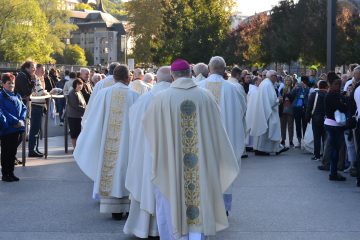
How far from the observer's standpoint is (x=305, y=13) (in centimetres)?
4847

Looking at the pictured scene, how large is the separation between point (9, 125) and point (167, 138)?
19.9 feet

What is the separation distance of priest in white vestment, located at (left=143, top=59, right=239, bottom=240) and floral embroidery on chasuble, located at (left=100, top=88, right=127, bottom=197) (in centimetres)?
219

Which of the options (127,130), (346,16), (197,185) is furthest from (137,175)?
(346,16)

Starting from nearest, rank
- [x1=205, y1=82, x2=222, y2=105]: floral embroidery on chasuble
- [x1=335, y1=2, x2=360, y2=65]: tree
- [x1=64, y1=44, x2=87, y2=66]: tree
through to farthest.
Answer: [x1=205, y1=82, x2=222, y2=105]: floral embroidery on chasuble
[x1=335, y1=2, x2=360, y2=65]: tree
[x1=64, y1=44, x2=87, y2=66]: tree

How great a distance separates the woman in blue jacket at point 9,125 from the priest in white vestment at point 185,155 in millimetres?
5900

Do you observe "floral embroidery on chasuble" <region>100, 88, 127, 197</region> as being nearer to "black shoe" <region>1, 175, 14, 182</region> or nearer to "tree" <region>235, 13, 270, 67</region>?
"black shoe" <region>1, 175, 14, 182</region>

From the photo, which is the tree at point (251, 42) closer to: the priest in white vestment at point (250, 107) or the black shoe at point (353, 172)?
the priest in white vestment at point (250, 107)

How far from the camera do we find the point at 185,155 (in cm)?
741

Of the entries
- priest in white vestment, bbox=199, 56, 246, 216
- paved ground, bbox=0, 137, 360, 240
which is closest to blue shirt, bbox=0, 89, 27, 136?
paved ground, bbox=0, 137, 360, 240

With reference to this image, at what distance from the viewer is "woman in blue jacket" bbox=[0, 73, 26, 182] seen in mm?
12812

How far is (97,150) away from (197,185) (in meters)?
2.73

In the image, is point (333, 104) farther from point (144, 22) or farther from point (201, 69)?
point (144, 22)

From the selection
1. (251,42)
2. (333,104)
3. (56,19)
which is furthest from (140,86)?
(56,19)

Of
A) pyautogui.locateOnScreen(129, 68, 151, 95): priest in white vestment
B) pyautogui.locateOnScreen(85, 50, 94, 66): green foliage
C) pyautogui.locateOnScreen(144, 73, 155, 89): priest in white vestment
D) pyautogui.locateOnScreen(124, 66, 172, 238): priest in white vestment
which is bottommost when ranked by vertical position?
pyautogui.locateOnScreen(85, 50, 94, 66): green foliage
